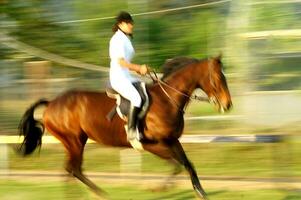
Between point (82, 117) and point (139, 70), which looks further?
point (82, 117)

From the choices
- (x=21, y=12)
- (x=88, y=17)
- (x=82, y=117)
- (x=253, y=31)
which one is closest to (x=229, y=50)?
(x=253, y=31)

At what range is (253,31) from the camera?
50.9 feet

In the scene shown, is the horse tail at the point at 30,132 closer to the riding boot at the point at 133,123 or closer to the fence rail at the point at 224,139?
the fence rail at the point at 224,139

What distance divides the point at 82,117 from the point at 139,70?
1397 mm

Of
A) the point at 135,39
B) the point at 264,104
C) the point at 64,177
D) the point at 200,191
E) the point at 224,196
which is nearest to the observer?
the point at 200,191

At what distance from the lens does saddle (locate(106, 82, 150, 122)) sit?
A: 9.15m

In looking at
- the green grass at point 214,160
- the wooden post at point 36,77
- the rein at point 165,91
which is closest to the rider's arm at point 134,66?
the rein at point 165,91

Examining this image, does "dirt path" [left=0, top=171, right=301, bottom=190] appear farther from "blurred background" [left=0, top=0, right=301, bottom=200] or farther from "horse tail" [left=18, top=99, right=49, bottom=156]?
"horse tail" [left=18, top=99, right=49, bottom=156]

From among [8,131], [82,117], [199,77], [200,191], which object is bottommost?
[8,131]

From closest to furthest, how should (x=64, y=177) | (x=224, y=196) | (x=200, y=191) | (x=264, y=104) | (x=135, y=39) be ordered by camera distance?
(x=200, y=191) → (x=224, y=196) → (x=64, y=177) → (x=264, y=104) → (x=135, y=39)

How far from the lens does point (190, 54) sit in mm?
17266

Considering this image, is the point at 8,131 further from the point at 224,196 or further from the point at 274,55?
the point at 224,196

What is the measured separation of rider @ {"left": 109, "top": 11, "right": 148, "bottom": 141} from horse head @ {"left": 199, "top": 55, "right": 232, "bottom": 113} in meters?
0.88

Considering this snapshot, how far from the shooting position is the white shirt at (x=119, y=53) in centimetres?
897
